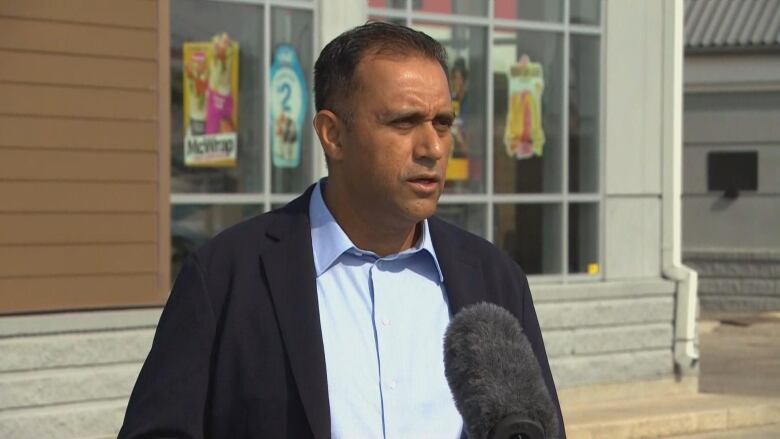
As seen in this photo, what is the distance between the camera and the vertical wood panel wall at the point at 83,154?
29.8ft

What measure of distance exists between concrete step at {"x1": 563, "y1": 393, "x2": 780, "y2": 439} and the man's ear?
7.93 m

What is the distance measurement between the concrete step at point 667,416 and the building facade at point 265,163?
0.25 m

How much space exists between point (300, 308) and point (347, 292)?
5.6 inches

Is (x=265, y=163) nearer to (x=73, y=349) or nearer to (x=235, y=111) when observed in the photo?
(x=235, y=111)

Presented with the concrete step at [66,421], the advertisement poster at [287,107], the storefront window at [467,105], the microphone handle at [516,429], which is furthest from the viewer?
the storefront window at [467,105]

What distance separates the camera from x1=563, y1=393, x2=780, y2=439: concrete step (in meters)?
11.3

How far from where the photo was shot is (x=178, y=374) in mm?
2910

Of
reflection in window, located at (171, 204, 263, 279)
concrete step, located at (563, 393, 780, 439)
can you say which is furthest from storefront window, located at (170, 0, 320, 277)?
concrete step, located at (563, 393, 780, 439)

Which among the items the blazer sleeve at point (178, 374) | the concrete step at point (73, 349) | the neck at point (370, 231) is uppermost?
the neck at point (370, 231)

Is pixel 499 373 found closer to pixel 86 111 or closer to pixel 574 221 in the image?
pixel 86 111

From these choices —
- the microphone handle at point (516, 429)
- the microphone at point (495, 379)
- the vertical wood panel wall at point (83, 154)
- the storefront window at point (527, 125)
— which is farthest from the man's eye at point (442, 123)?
the storefront window at point (527, 125)

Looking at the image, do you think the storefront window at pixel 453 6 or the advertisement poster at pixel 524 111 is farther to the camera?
the advertisement poster at pixel 524 111

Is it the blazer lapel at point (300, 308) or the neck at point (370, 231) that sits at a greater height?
the neck at point (370, 231)

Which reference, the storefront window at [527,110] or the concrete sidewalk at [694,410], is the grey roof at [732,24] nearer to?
the concrete sidewalk at [694,410]
